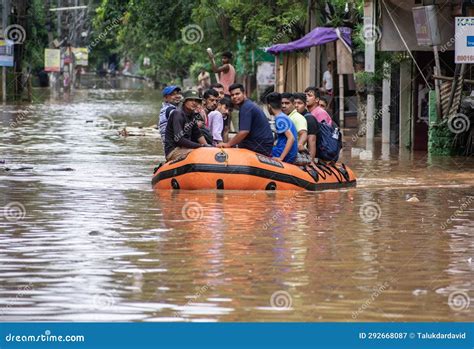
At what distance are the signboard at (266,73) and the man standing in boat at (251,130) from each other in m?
36.9

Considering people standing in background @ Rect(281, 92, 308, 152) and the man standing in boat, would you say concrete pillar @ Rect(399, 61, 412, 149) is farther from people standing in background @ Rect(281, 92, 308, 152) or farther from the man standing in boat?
the man standing in boat

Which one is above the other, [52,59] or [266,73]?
[52,59]

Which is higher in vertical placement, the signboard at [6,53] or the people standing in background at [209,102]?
the signboard at [6,53]

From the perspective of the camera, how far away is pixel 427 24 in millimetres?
25859

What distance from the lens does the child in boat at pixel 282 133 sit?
1906 centimetres

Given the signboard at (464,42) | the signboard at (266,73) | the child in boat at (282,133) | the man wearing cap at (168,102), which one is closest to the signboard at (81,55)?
the signboard at (266,73)

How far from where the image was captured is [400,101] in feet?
99.9

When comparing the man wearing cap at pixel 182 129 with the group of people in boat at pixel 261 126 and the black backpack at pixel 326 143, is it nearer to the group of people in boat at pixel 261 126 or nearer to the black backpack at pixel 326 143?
the group of people in boat at pixel 261 126

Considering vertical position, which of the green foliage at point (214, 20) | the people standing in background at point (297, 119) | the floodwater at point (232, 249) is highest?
the green foliage at point (214, 20)

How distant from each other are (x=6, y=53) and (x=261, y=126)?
4200cm

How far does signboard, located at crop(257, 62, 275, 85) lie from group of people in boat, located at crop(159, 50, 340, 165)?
3508 cm

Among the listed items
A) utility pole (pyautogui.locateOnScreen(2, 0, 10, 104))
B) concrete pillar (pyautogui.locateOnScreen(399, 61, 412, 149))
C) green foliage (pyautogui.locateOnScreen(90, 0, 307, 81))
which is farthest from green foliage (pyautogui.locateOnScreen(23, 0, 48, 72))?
concrete pillar (pyautogui.locateOnScreen(399, 61, 412, 149))

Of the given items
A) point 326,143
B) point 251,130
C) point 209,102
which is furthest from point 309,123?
point 209,102

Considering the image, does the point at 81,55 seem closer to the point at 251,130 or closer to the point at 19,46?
the point at 19,46
